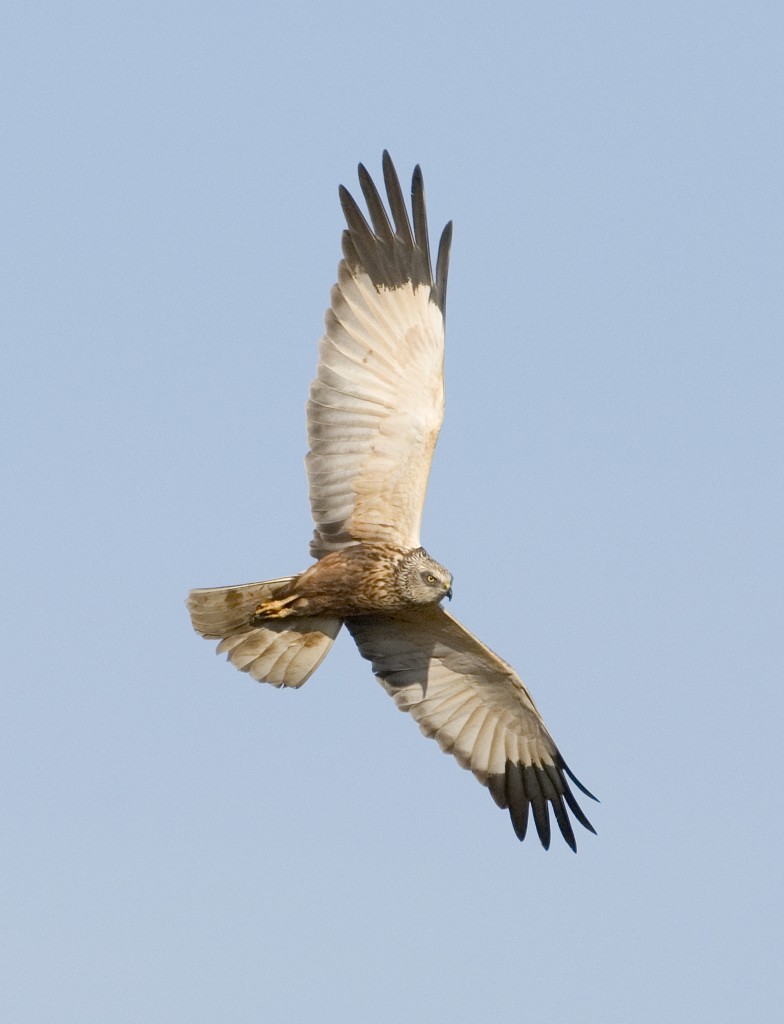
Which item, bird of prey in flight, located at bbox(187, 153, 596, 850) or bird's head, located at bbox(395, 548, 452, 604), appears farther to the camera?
bird of prey in flight, located at bbox(187, 153, 596, 850)

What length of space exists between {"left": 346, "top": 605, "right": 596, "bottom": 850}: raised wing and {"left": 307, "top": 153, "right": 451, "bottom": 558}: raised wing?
0.94 metres

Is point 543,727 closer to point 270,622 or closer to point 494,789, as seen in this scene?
point 494,789

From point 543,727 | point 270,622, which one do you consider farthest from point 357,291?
point 543,727

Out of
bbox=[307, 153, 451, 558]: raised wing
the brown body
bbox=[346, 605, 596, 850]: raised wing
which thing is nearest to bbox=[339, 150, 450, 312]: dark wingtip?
bbox=[307, 153, 451, 558]: raised wing

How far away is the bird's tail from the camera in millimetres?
14039

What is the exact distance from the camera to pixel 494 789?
15.0 metres

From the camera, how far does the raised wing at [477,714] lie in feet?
48.2

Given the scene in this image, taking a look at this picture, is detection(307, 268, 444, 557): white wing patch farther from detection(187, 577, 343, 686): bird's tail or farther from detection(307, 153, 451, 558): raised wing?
detection(187, 577, 343, 686): bird's tail

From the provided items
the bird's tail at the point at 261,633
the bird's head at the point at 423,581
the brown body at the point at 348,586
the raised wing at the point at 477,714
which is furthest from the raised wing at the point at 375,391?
the raised wing at the point at 477,714

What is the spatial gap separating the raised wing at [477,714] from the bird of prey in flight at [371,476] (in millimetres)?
36

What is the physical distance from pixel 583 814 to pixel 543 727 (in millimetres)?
783

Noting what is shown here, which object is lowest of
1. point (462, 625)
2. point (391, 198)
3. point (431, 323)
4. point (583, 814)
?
point (583, 814)

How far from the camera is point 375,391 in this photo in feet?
45.9

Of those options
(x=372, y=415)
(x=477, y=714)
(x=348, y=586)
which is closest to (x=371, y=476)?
(x=372, y=415)
